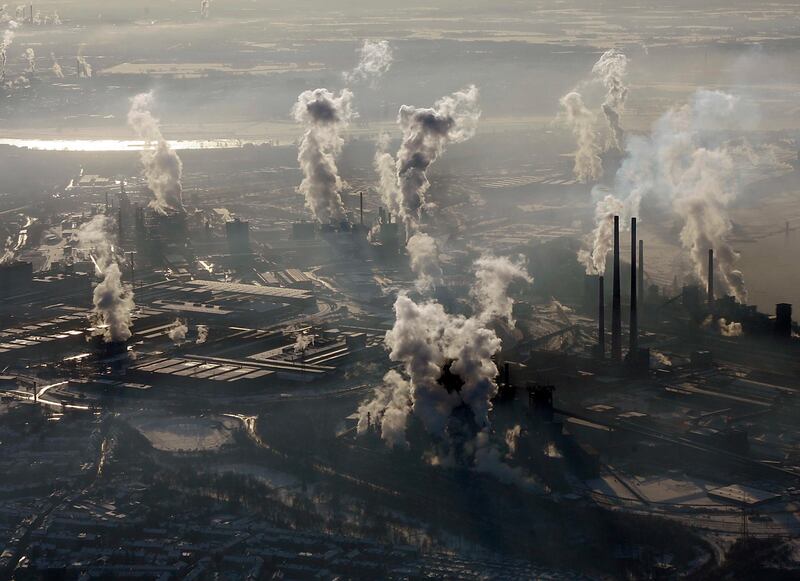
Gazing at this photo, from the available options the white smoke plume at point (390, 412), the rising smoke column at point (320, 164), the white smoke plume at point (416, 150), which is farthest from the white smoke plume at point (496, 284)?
the rising smoke column at point (320, 164)

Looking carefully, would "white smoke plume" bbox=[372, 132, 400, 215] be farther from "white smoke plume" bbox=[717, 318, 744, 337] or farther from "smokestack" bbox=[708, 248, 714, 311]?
"white smoke plume" bbox=[717, 318, 744, 337]

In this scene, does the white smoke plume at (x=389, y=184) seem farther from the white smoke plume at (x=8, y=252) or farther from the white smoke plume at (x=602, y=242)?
the white smoke plume at (x=8, y=252)

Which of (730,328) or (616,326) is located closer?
(616,326)

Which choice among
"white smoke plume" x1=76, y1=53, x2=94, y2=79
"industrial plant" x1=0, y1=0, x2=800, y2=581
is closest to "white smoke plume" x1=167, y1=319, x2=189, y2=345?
"industrial plant" x1=0, y1=0, x2=800, y2=581

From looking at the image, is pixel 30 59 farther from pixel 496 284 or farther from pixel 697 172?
pixel 496 284

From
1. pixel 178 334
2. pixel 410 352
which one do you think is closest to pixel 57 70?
pixel 178 334
